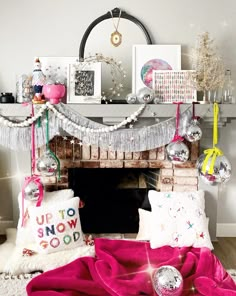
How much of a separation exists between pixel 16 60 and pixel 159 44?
1047 mm

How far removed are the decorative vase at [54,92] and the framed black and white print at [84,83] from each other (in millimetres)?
92

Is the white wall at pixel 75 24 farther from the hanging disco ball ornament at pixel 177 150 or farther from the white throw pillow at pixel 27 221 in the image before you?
the white throw pillow at pixel 27 221

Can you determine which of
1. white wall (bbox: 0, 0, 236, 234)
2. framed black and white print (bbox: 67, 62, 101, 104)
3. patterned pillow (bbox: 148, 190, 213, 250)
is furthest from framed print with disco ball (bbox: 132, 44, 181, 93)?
patterned pillow (bbox: 148, 190, 213, 250)

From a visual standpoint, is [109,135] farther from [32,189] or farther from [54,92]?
[32,189]

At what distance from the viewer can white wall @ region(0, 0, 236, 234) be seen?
276cm

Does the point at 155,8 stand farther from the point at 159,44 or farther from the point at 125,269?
the point at 125,269

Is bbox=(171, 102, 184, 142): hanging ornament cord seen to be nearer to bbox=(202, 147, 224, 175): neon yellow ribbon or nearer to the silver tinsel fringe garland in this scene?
the silver tinsel fringe garland

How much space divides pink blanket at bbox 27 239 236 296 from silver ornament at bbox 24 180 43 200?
519 millimetres

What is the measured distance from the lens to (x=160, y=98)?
2.62 meters

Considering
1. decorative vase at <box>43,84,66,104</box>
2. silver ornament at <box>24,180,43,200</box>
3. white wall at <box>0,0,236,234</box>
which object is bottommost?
silver ornament at <box>24,180,43,200</box>

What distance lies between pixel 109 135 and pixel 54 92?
1.49ft

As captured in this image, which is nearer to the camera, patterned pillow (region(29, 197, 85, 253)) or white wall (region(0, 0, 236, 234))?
patterned pillow (region(29, 197, 85, 253))

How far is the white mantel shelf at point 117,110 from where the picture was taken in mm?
2521

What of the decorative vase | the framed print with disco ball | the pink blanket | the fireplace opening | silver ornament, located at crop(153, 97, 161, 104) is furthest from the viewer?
the fireplace opening
